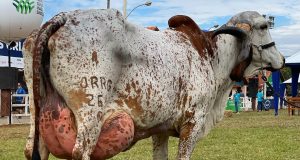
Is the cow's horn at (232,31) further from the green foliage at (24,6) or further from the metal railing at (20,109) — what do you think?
the metal railing at (20,109)

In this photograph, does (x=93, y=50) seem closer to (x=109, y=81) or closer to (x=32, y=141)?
(x=109, y=81)

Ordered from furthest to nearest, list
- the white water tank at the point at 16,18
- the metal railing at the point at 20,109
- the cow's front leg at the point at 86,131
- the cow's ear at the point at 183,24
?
the metal railing at the point at 20,109
the white water tank at the point at 16,18
the cow's ear at the point at 183,24
the cow's front leg at the point at 86,131

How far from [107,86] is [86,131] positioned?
0.39 metres

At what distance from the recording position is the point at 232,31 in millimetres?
5746

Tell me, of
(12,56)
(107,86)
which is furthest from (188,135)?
(12,56)

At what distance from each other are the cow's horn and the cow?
20.7 inches

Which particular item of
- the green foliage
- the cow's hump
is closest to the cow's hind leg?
the cow's hump

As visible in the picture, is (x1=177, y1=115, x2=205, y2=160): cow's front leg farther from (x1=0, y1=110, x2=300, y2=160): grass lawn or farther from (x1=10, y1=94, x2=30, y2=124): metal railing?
(x1=10, y1=94, x2=30, y2=124): metal railing

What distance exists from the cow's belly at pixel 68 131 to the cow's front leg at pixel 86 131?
0.31ft

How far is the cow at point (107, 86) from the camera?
3.98m

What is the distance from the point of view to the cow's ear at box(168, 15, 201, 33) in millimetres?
5469

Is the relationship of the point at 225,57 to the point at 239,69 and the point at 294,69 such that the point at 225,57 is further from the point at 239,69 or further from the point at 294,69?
the point at 294,69

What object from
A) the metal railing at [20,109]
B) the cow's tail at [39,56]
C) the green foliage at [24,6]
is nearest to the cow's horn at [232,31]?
the cow's tail at [39,56]

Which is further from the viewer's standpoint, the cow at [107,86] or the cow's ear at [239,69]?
the cow's ear at [239,69]
